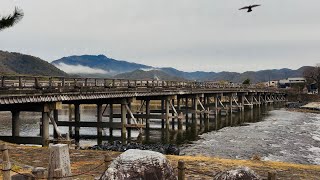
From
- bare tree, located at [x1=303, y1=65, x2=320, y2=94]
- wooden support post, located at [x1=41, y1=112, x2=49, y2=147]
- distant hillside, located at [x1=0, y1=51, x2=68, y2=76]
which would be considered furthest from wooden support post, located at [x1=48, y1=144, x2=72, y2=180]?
distant hillside, located at [x1=0, y1=51, x2=68, y2=76]

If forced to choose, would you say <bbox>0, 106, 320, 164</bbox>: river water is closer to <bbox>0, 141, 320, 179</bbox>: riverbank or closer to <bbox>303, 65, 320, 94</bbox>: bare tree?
<bbox>0, 141, 320, 179</bbox>: riverbank

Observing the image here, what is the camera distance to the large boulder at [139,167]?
7918mm

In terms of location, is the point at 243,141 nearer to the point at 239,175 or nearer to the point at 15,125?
the point at 15,125

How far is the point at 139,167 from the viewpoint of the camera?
8.01m

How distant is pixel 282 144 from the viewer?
29797 millimetres

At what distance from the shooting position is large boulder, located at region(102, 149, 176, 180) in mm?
7918

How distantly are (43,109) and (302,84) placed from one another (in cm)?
12911

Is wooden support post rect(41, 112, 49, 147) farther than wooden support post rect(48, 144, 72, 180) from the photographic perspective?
Yes

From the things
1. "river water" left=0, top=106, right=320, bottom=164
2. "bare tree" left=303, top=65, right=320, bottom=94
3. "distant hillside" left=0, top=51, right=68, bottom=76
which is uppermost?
"distant hillside" left=0, top=51, right=68, bottom=76

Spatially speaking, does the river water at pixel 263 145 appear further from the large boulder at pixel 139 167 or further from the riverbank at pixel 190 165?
the large boulder at pixel 139 167

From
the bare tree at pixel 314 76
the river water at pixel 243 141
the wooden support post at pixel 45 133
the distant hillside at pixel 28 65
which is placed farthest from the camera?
the distant hillside at pixel 28 65

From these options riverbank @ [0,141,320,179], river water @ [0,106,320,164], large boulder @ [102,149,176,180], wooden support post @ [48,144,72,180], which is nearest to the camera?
wooden support post @ [48,144,72,180]

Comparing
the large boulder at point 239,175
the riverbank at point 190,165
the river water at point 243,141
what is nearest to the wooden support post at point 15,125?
the river water at point 243,141

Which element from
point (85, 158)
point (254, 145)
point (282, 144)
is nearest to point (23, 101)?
point (85, 158)
